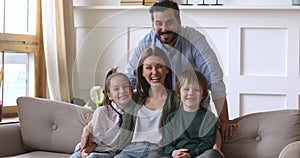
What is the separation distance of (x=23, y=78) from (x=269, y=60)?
170cm

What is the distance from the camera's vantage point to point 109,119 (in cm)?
241

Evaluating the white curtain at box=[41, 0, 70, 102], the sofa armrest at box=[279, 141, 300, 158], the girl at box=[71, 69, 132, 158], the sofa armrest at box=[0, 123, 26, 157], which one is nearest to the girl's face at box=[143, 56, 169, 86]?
the girl at box=[71, 69, 132, 158]

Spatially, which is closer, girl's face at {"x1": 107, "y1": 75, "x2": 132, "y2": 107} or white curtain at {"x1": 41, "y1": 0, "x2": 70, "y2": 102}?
girl's face at {"x1": 107, "y1": 75, "x2": 132, "y2": 107}

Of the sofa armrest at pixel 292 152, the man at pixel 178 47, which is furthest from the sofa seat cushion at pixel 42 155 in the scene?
the sofa armrest at pixel 292 152

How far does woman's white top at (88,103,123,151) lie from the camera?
93.8 inches

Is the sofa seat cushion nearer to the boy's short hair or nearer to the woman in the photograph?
the woman

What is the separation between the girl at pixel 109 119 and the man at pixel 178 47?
6 cm

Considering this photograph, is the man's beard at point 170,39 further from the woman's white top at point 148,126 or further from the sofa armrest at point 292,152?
the sofa armrest at point 292,152

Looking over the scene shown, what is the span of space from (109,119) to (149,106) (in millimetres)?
210

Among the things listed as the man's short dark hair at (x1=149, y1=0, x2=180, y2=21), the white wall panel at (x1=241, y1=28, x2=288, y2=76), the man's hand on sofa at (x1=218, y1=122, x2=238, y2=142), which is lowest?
the man's hand on sofa at (x1=218, y1=122, x2=238, y2=142)

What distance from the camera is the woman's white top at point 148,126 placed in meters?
2.30

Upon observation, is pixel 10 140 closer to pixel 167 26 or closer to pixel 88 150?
pixel 88 150

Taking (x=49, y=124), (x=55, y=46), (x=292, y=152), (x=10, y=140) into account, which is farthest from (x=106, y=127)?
(x=55, y=46)

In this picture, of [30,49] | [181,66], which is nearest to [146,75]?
[181,66]
